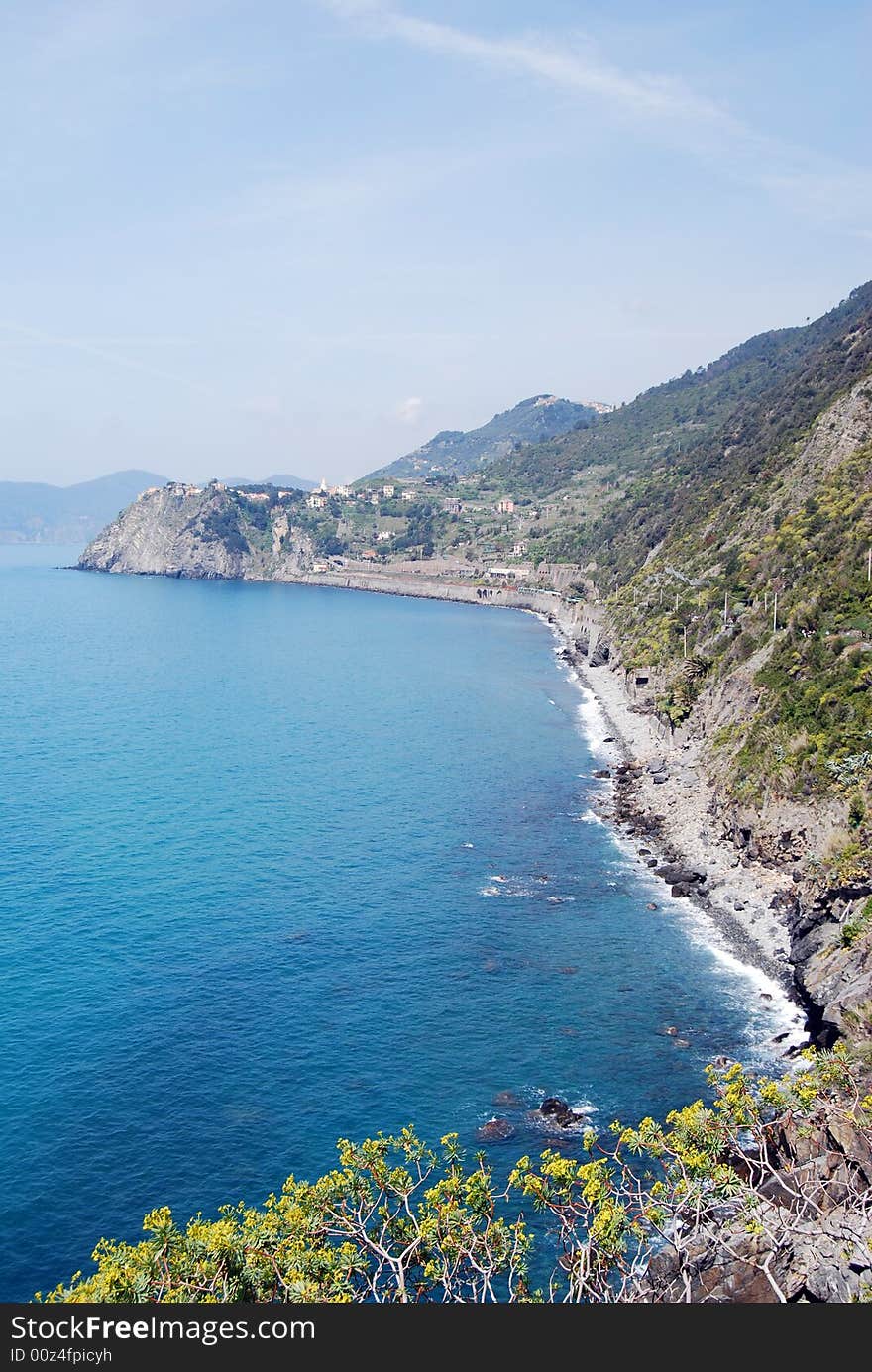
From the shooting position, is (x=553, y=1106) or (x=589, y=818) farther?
(x=589, y=818)

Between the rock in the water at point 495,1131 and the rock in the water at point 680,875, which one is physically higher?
the rock in the water at point 680,875

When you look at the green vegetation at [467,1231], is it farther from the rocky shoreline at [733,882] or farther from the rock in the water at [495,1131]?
the rocky shoreline at [733,882]

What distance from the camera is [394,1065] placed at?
4997 centimetres

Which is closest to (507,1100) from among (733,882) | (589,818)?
(733,882)

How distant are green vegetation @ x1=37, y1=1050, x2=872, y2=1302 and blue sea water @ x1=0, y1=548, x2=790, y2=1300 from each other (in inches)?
274

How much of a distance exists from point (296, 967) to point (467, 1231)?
31.4 metres

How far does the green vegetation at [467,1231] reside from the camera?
1087 inches

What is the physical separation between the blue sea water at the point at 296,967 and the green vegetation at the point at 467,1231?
274 inches

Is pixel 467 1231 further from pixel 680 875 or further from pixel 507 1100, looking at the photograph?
pixel 680 875

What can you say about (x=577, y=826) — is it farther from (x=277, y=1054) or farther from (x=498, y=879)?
(x=277, y=1054)

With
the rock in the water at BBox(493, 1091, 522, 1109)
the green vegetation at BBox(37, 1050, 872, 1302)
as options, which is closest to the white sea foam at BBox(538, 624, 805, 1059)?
the rock in the water at BBox(493, 1091, 522, 1109)

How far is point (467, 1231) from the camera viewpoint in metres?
29.8

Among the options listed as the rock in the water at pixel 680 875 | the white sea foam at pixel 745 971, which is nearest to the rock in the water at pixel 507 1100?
the white sea foam at pixel 745 971

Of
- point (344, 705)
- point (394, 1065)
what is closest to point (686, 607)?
point (344, 705)
